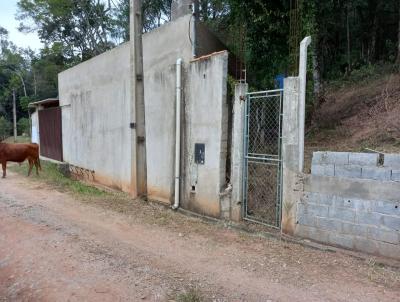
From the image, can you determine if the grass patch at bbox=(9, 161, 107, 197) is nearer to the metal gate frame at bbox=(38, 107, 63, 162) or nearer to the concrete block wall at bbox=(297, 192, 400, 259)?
the metal gate frame at bbox=(38, 107, 63, 162)

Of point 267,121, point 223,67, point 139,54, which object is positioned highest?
point 139,54

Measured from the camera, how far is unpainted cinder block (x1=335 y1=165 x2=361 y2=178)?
16.4 ft

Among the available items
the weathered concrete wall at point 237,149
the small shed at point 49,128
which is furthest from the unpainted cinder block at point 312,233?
the small shed at point 49,128

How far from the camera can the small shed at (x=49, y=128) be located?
15.3 meters

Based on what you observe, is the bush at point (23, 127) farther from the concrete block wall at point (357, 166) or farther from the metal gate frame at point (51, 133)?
the concrete block wall at point (357, 166)

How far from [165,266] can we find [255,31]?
7021 millimetres

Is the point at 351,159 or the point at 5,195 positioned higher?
the point at 351,159

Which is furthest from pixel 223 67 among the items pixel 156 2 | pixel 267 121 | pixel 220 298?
pixel 156 2

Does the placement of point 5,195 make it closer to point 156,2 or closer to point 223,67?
point 223,67

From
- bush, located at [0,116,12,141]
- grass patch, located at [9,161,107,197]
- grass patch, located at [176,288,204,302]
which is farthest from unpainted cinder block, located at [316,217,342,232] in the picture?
bush, located at [0,116,12,141]

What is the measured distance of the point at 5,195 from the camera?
30.1 ft

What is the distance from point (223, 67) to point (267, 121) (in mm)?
1173

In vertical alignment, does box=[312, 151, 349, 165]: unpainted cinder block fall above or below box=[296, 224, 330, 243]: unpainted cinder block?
above

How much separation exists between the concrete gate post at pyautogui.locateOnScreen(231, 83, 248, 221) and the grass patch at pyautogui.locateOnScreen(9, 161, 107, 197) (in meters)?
3.99
